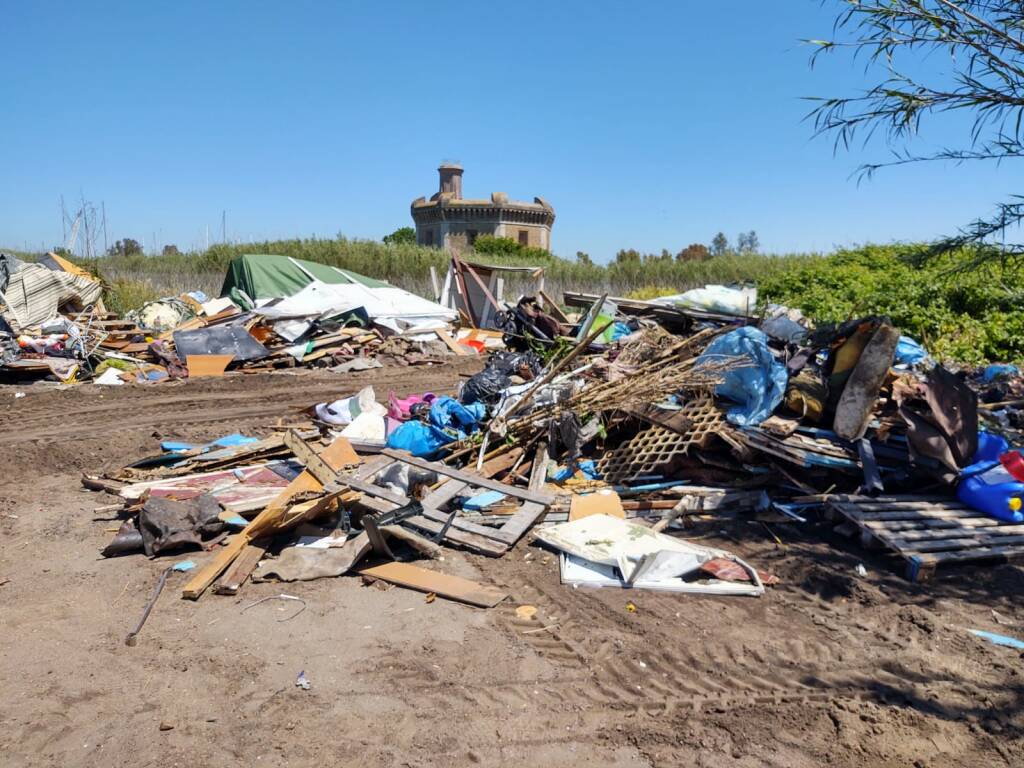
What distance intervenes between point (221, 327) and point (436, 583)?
405 inches

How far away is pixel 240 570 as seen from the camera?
454cm

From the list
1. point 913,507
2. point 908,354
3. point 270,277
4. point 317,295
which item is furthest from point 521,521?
point 270,277

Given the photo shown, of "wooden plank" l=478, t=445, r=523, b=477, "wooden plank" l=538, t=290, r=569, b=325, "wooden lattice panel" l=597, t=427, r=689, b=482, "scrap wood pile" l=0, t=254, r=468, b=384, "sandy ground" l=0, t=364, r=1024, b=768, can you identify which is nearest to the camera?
"sandy ground" l=0, t=364, r=1024, b=768

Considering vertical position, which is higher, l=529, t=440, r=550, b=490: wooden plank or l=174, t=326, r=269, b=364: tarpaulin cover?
l=174, t=326, r=269, b=364: tarpaulin cover

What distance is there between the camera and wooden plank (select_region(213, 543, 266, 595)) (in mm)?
4355

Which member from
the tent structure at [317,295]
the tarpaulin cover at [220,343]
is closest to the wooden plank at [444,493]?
the tarpaulin cover at [220,343]

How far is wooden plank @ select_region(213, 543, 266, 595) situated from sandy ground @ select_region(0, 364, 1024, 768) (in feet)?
0.23

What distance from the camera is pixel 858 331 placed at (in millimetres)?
6355

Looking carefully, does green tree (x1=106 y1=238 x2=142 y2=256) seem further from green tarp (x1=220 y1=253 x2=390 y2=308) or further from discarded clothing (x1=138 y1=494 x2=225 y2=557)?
discarded clothing (x1=138 y1=494 x2=225 y2=557)

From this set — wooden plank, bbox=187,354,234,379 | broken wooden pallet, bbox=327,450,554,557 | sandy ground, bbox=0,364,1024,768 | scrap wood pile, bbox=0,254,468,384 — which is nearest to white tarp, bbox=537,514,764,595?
sandy ground, bbox=0,364,1024,768

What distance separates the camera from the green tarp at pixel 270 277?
1655 cm

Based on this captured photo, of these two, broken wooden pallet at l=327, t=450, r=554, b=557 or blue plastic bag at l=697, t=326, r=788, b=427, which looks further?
blue plastic bag at l=697, t=326, r=788, b=427

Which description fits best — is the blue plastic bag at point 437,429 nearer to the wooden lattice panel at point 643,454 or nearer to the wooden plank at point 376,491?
the wooden plank at point 376,491

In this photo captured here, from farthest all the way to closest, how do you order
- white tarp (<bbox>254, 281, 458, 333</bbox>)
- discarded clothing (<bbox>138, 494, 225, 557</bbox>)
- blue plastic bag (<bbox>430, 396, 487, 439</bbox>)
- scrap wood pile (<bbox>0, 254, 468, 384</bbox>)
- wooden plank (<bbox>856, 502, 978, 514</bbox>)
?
white tarp (<bbox>254, 281, 458, 333</bbox>) < scrap wood pile (<bbox>0, 254, 468, 384</bbox>) < blue plastic bag (<bbox>430, 396, 487, 439</bbox>) < wooden plank (<bbox>856, 502, 978, 514</bbox>) < discarded clothing (<bbox>138, 494, 225, 557</bbox>)
